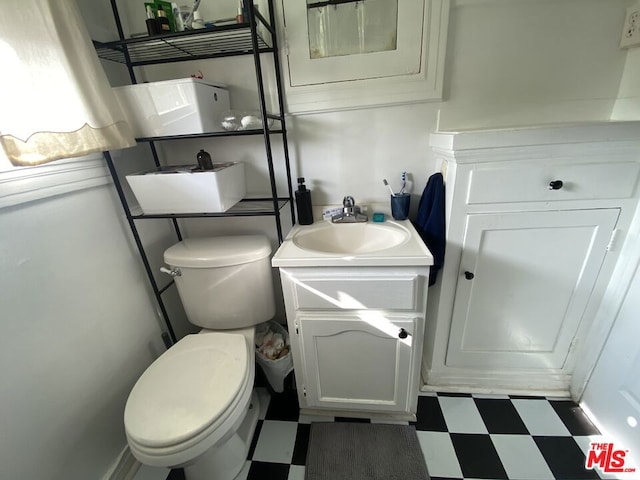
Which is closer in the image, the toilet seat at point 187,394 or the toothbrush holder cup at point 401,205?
the toilet seat at point 187,394

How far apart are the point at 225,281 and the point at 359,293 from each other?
0.55 meters

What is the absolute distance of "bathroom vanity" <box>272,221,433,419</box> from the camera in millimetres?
900

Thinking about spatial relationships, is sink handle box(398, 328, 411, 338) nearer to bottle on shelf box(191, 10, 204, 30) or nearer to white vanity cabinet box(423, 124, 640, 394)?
white vanity cabinet box(423, 124, 640, 394)

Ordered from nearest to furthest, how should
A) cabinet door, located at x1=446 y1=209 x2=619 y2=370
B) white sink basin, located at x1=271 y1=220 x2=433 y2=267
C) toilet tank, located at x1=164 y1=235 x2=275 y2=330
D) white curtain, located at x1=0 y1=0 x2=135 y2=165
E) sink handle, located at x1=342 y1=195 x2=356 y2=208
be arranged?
white curtain, located at x1=0 y1=0 x2=135 y2=165 → white sink basin, located at x1=271 y1=220 x2=433 y2=267 → cabinet door, located at x1=446 y1=209 x2=619 y2=370 → toilet tank, located at x1=164 y1=235 x2=275 y2=330 → sink handle, located at x1=342 y1=195 x2=356 y2=208

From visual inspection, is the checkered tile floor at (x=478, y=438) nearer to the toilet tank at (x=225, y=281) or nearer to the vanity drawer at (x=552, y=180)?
the toilet tank at (x=225, y=281)

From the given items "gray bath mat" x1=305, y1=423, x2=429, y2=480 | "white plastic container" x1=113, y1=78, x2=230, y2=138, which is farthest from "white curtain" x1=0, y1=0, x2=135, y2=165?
"gray bath mat" x1=305, y1=423, x2=429, y2=480

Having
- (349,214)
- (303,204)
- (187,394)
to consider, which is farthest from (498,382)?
(187,394)

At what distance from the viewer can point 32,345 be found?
2.63 ft

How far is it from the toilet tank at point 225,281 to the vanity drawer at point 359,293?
0.80 feet

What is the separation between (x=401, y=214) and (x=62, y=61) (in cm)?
122

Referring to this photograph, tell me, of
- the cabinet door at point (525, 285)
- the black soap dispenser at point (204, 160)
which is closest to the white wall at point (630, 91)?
the cabinet door at point (525, 285)

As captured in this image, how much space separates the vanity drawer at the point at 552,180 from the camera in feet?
2.94

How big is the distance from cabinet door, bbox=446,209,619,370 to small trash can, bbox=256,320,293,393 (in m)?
0.73

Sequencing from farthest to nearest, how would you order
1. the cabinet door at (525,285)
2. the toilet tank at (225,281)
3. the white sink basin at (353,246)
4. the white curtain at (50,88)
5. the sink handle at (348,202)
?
1. the sink handle at (348,202)
2. the toilet tank at (225,281)
3. the cabinet door at (525,285)
4. the white sink basin at (353,246)
5. the white curtain at (50,88)
